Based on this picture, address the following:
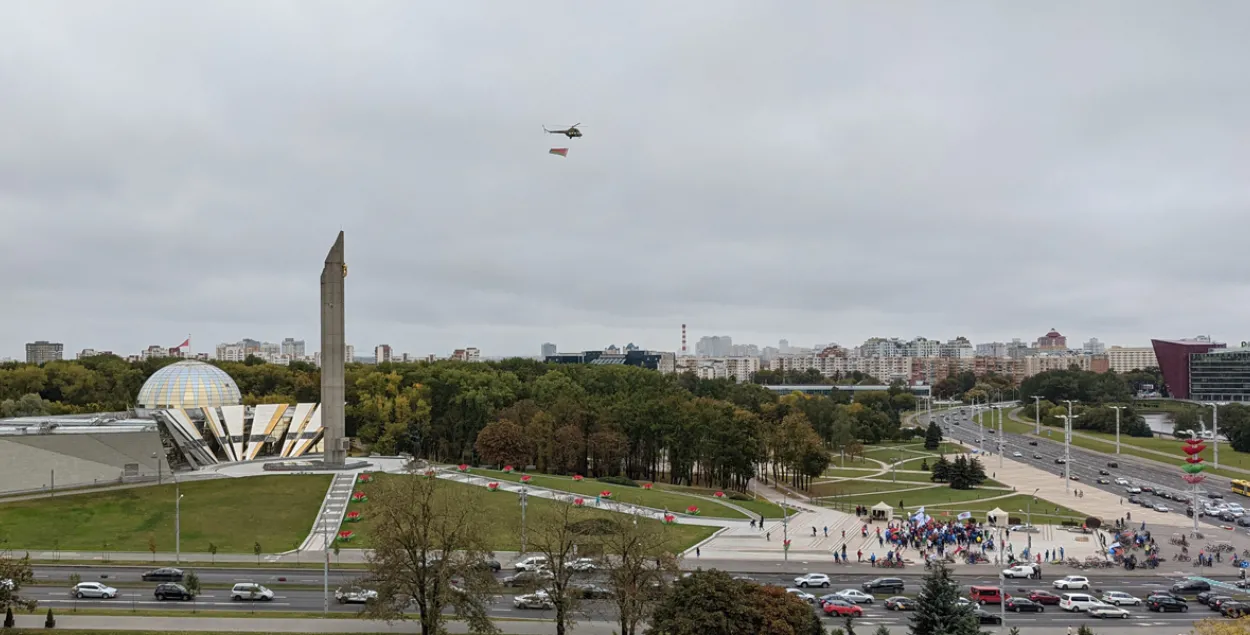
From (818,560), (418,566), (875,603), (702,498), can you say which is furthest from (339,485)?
(875,603)

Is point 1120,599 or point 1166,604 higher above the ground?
point 1120,599

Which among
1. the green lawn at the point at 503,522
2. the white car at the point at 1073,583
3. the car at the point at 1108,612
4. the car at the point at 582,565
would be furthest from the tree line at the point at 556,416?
the car at the point at 1108,612

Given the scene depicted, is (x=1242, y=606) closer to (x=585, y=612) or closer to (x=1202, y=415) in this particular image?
(x=585, y=612)

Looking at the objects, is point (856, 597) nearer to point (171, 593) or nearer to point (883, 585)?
point (883, 585)

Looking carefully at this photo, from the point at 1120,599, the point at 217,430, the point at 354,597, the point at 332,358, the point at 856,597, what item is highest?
the point at 332,358

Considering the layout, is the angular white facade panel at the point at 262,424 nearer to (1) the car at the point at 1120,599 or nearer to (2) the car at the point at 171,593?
(2) the car at the point at 171,593

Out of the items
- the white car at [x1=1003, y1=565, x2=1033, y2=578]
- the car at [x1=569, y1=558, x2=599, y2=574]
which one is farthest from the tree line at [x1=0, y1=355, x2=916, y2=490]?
the car at [x1=569, y1=558, x2=599, y2=574]

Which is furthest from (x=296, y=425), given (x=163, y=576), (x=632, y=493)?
(x=163, y=576)
